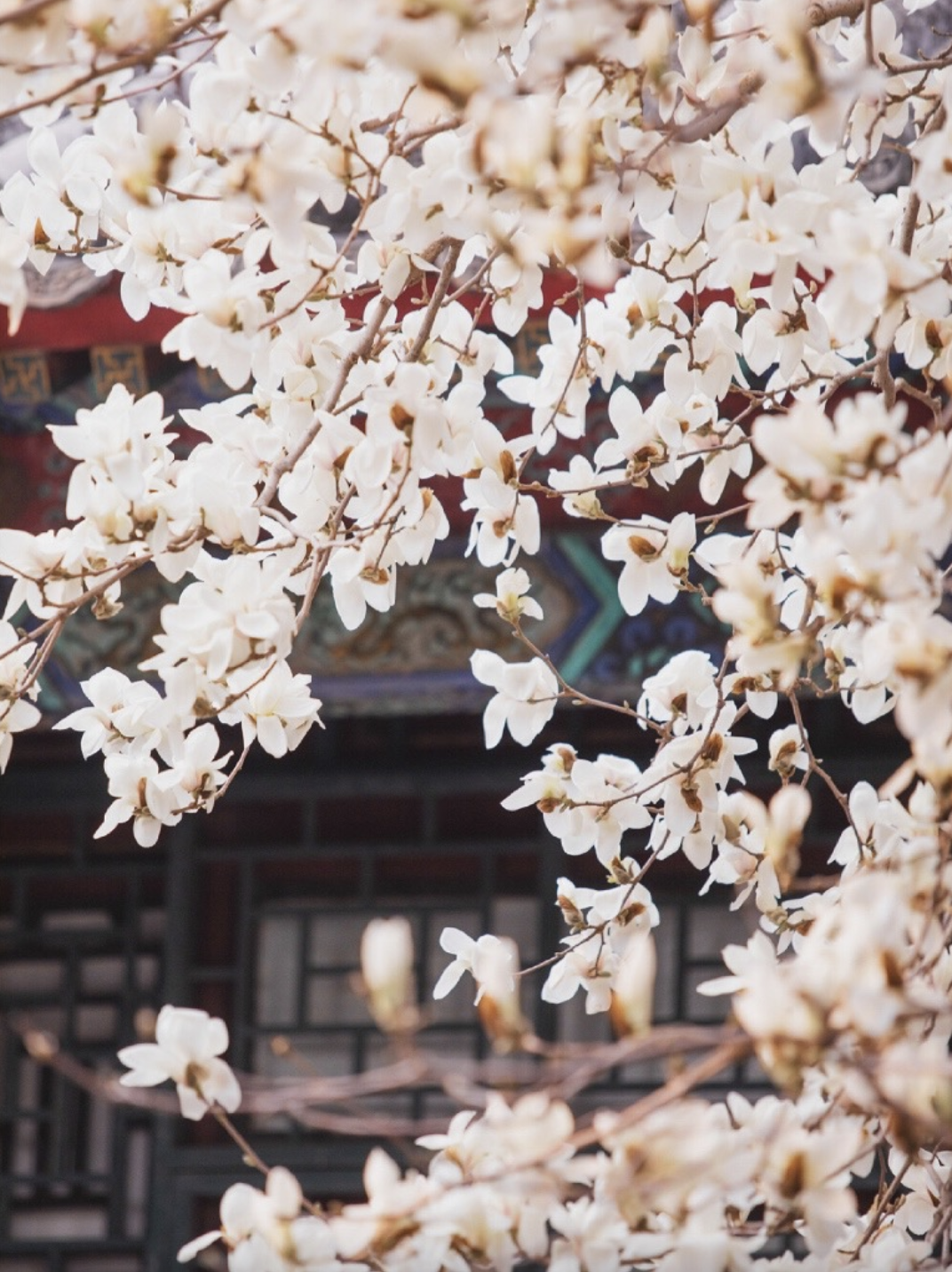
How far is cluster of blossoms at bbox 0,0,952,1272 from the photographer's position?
114 centimetres

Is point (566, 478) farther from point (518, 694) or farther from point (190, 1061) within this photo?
point (190, 1061)

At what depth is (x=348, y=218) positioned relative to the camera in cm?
266

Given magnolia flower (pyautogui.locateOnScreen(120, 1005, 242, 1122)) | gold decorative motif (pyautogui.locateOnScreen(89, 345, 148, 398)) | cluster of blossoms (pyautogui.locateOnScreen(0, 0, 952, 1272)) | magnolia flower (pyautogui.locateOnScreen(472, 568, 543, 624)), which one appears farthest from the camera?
gold decorative motif (pyautogui.locateOnScreen(89, 345, 148, 398))

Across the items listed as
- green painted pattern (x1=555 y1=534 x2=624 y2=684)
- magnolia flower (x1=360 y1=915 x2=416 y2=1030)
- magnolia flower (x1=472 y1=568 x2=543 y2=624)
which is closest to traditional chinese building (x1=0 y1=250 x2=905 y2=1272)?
green painted pattern (x1=555 y1=534 x2=624 y2=684)

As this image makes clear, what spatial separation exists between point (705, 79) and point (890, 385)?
32cm

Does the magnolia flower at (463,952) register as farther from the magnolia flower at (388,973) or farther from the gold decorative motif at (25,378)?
the gold decorative motif at (25,378)

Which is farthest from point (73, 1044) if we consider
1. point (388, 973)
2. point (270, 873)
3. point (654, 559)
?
point (388, 973)

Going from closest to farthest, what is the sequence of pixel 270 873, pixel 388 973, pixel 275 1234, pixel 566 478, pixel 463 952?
pixel 388 973, pixel 275 1234, pixel 463 952, pixel 566 478, pixel 270 873

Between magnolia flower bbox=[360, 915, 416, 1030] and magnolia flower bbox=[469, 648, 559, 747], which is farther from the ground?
magnolia flower bbox=[469, 648, 559, 747]

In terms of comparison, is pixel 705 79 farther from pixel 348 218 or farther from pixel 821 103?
pixel 348 218

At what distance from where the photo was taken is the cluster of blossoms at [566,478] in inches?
44.9

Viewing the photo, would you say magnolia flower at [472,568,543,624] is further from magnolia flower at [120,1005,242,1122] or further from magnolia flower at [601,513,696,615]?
magnolia flower at [120,1005,242,1122]

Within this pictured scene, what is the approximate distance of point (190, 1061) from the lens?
130cm

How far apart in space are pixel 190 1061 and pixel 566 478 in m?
0.79
